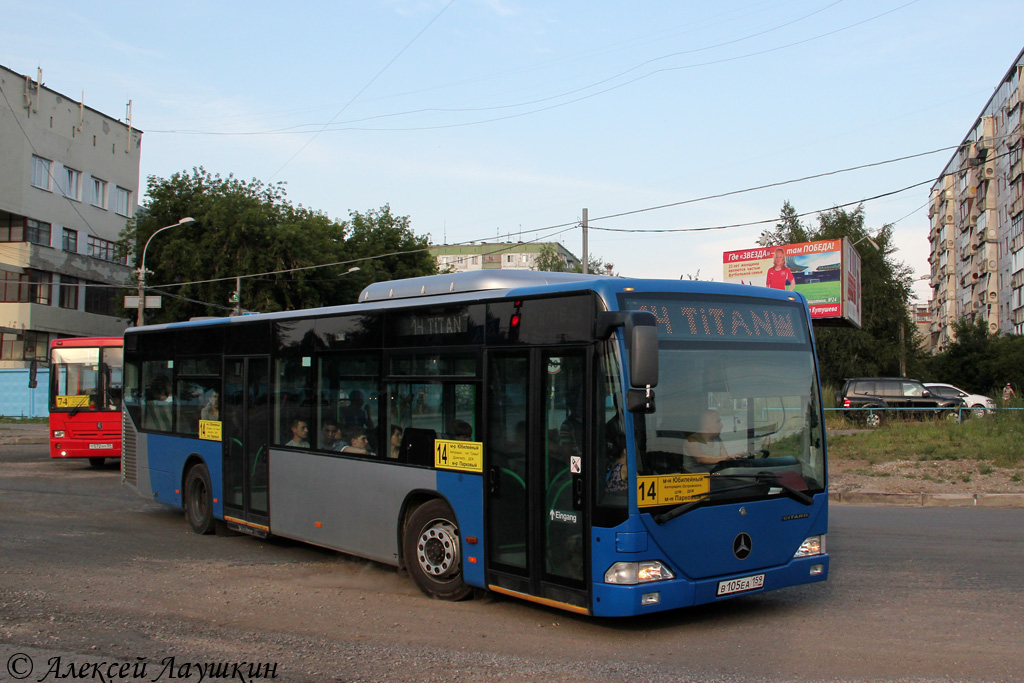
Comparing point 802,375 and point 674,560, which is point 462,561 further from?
point 802,375

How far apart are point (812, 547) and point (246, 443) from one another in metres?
6.56

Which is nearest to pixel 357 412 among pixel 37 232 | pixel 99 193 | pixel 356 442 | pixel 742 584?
pixel 356 442

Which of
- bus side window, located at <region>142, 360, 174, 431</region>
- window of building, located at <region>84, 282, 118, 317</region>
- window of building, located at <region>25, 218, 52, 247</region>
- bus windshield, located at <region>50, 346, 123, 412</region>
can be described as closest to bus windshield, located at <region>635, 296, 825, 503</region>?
bus side window, located at <region>142, 360, 174, 431</region>

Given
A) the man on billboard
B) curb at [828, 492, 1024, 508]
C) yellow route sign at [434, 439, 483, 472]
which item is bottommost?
curb at [828, 492, 1024, 508]

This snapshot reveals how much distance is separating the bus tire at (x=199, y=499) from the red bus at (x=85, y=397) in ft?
30.3

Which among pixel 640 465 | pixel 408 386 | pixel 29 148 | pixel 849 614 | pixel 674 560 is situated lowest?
pixel 849 614

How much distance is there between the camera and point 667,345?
6.58 meters

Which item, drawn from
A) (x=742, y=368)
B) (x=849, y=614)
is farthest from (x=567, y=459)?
(x=849, y=614)

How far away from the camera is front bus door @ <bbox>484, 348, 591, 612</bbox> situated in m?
6.48

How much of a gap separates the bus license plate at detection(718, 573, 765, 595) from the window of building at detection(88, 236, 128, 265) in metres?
51.4

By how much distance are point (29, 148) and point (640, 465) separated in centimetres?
4965

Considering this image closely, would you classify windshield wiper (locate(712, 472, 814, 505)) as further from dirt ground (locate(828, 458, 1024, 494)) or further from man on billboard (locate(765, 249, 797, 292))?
man on billboard (locate(765, 249, 797, 292))

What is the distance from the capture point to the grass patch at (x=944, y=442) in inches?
698

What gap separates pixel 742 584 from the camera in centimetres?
666
